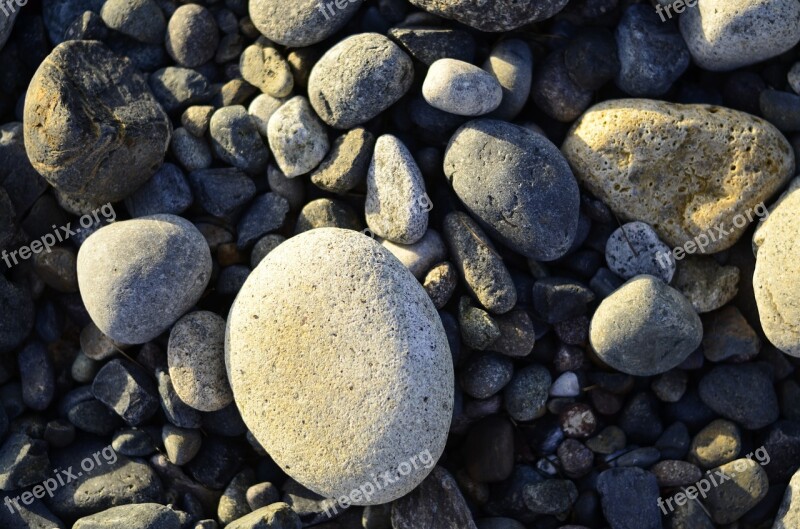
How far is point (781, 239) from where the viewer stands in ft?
13.6

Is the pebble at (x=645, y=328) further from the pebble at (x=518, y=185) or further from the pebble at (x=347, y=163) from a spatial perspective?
the pebble at (x=347, y=163)

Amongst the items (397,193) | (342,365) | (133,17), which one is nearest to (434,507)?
(342,365)

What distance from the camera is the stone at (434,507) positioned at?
164 inches

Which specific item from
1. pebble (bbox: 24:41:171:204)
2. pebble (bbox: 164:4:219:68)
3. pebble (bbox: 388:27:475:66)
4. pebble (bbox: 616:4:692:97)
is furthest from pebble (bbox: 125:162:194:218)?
pebble (bbox: 616:4:692:97)

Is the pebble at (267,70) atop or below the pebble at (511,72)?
atop

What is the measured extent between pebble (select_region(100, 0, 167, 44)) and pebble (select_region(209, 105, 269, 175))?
73cm

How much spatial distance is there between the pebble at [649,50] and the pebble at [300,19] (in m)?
1.62

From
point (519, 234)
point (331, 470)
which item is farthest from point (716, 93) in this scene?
point (331, 470)

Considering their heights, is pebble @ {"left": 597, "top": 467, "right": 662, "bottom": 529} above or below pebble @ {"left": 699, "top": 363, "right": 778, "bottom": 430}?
below

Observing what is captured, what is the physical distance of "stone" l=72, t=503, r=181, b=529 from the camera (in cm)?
412

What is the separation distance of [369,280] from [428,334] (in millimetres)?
434

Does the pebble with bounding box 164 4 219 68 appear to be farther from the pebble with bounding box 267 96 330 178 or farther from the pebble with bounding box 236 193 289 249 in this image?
the pebble with bounding box 236 193 289 249

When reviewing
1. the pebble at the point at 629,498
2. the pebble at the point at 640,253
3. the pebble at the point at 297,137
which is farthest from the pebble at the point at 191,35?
the pebble at the point at 629,498

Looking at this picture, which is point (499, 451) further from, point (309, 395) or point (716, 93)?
point (716, 93)
